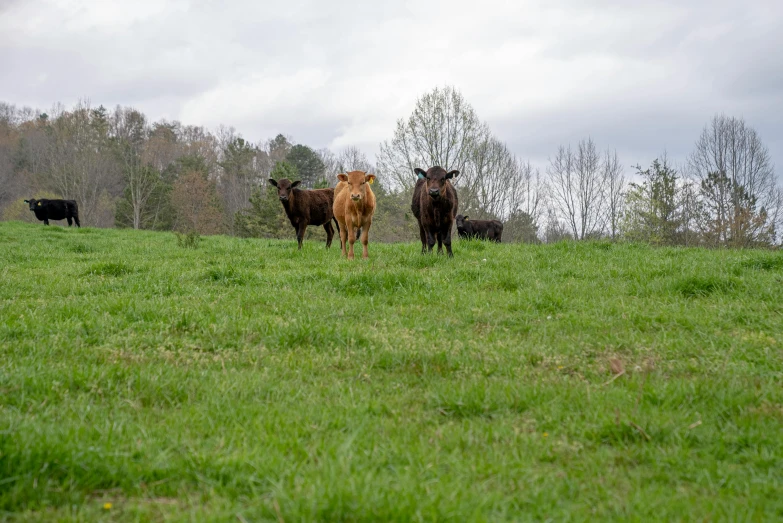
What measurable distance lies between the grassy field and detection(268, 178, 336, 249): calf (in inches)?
322

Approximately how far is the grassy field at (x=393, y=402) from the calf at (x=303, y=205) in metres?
8.18

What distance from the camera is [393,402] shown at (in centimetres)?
374

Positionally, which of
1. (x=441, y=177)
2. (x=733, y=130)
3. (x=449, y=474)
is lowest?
(x=449, y=474)

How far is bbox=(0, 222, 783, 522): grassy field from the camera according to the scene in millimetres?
2449

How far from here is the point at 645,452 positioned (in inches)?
117

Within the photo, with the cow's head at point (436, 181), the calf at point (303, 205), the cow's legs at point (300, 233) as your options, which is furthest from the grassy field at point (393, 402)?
the calf at point (303, 205)

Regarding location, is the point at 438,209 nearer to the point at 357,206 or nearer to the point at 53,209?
the point at 357,206

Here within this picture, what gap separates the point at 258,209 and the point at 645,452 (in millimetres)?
47991

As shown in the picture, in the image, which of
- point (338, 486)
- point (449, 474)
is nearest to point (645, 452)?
point (449, 474)

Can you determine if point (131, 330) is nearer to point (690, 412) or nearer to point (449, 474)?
point (449, 474)

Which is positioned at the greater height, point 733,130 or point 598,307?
point 733,130

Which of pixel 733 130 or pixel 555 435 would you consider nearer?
pixel 555 435

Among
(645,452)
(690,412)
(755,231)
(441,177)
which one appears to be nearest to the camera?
(645,452)

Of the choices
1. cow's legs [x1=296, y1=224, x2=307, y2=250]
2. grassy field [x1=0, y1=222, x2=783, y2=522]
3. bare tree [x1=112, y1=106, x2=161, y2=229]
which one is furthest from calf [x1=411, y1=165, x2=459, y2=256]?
bare tree [x1=112, y1=106, x2=161, y2=229]
